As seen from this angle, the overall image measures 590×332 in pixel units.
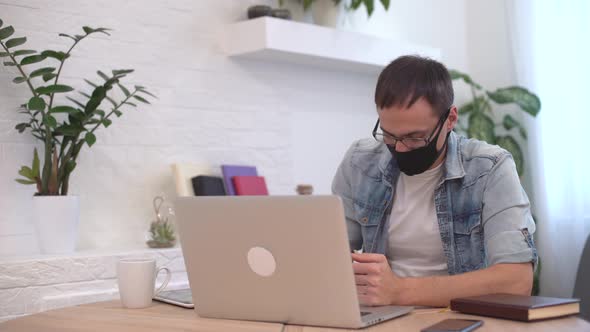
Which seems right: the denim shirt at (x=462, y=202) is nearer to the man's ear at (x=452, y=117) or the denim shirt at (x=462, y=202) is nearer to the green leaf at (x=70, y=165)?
the man's ear at (x=452, y=117)

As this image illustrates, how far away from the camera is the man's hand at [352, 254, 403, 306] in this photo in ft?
5.10

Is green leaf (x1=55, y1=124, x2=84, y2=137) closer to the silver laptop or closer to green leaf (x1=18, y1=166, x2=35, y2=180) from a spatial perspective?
green leaf (x1=18, y1=166, x2=35, y2=180)

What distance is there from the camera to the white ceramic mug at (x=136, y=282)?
5.43 feet

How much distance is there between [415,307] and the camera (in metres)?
1.61

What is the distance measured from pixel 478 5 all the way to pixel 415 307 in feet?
10.0

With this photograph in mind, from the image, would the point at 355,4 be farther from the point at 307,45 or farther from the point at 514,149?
the point at 514,149

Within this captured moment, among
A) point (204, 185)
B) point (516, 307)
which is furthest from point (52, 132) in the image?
point (516, 307)

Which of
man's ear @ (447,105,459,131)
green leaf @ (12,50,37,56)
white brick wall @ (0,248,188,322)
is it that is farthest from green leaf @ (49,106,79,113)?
man's ear @ (447,105,459,131)

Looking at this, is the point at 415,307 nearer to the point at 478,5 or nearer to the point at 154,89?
the point at 154,89

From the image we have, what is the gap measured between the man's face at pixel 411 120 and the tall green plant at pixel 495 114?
2128 millimetres

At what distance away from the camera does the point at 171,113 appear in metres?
3.13

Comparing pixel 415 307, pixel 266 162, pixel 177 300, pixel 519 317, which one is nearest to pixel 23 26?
pixel 266 162

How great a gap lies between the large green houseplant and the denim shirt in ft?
6.27

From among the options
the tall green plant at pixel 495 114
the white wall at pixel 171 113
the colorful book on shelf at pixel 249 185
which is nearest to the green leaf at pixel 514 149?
the tall green plant at pixel 495 114
